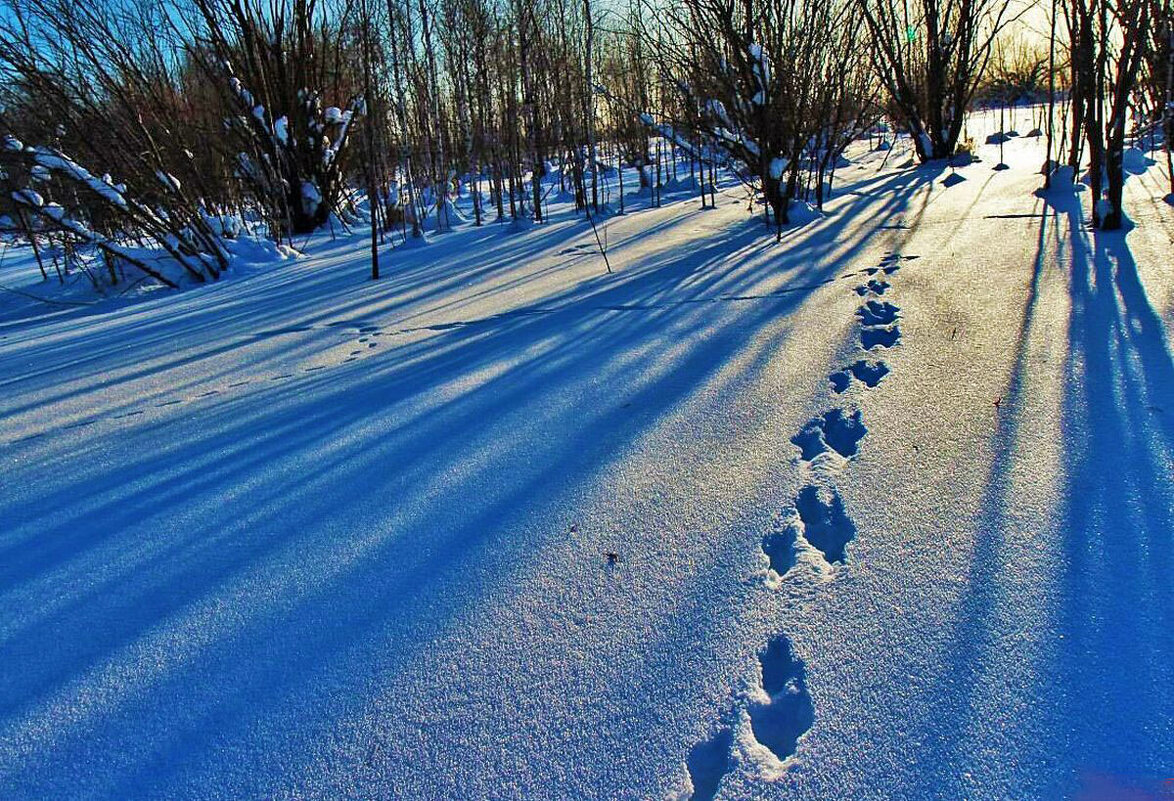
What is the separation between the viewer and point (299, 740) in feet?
2.90

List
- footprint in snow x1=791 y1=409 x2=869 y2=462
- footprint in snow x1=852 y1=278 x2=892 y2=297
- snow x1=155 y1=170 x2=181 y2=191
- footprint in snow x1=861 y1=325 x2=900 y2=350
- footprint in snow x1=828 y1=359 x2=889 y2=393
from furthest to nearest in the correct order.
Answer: snow x1=155 y1=170 x2=181 y2=191 → footprint in snow x1=852 y1=278 x2=892 y2=297 → footprint in snow x1=861 y1=325 x2=900 y2=350 → footprint in snow x1=828 y1=359 x2=889 y2=393 → footprint in snow x1=791 y1=409 x2=869 y2=462

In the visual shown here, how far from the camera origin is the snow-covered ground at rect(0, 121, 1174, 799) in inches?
32.8

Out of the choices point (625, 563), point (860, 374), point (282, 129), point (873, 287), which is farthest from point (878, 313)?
point (282, 129)

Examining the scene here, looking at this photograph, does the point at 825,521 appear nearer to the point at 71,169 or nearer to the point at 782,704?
the point at 782,704

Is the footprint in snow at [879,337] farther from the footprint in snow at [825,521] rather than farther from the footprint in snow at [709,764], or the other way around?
the footprint in snow at [709,764]

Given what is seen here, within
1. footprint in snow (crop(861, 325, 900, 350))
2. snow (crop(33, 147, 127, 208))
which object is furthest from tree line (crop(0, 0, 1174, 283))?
footprint in snow (crop(861, 325, 900, 350))

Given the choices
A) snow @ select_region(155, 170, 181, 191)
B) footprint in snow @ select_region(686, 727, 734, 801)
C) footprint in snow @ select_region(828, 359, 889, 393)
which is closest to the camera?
footprint in snow @ select_region(686, 727, 734, 801)

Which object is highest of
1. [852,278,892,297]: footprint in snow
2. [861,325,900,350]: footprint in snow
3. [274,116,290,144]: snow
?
[274,116,290,144]: snow

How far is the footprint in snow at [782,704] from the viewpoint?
33.1 inches

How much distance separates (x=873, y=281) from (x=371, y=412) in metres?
2.27

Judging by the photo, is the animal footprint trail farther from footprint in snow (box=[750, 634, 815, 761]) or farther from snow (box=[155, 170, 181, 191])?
snow (box=[155, 170, 181, 191])

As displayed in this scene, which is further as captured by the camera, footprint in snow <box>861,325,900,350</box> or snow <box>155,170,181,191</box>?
snow <box>155,170,181,191</box>

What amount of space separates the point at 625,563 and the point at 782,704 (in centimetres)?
39

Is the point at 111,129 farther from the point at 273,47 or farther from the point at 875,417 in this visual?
the point at 875,417
